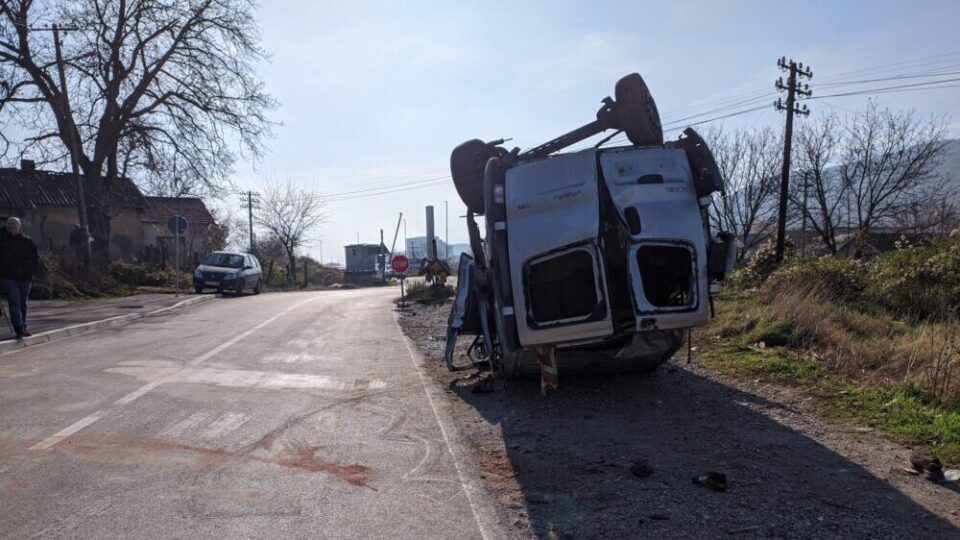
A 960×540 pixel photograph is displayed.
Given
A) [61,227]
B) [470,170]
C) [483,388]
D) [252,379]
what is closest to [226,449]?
[252,379]

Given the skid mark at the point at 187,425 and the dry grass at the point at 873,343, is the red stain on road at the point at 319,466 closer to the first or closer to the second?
the skid mark at the point at 187,425

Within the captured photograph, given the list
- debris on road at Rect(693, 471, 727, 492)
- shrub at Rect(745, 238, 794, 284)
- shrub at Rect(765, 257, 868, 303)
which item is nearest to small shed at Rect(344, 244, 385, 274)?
shrub at Rect(745, 238, 794, 284)

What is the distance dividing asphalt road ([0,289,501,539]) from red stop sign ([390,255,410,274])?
14200mm

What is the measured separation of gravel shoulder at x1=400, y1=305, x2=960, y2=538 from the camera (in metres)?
4.27

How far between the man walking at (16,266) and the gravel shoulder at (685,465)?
7.49 meters

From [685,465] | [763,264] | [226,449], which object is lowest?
[685,465]

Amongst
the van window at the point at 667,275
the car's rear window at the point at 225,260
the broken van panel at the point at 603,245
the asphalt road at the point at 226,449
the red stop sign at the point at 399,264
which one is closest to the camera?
the asphalt road at the point at 226,449

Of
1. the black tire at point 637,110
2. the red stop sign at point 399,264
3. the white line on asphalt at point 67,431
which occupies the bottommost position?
the white line on asphalt at point 67,431

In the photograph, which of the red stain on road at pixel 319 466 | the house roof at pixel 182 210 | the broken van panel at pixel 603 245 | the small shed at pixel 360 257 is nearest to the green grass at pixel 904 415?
the broken van panel at pixel 603 245

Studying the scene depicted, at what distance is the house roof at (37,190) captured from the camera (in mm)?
35125

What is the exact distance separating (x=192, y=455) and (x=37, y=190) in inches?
1473

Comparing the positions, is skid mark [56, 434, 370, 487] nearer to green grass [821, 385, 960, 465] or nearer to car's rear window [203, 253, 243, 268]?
green grass [821, 385, 960, 465]

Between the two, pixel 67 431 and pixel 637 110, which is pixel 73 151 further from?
pixel 637 110

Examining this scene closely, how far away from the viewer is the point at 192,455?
18.0 feet
